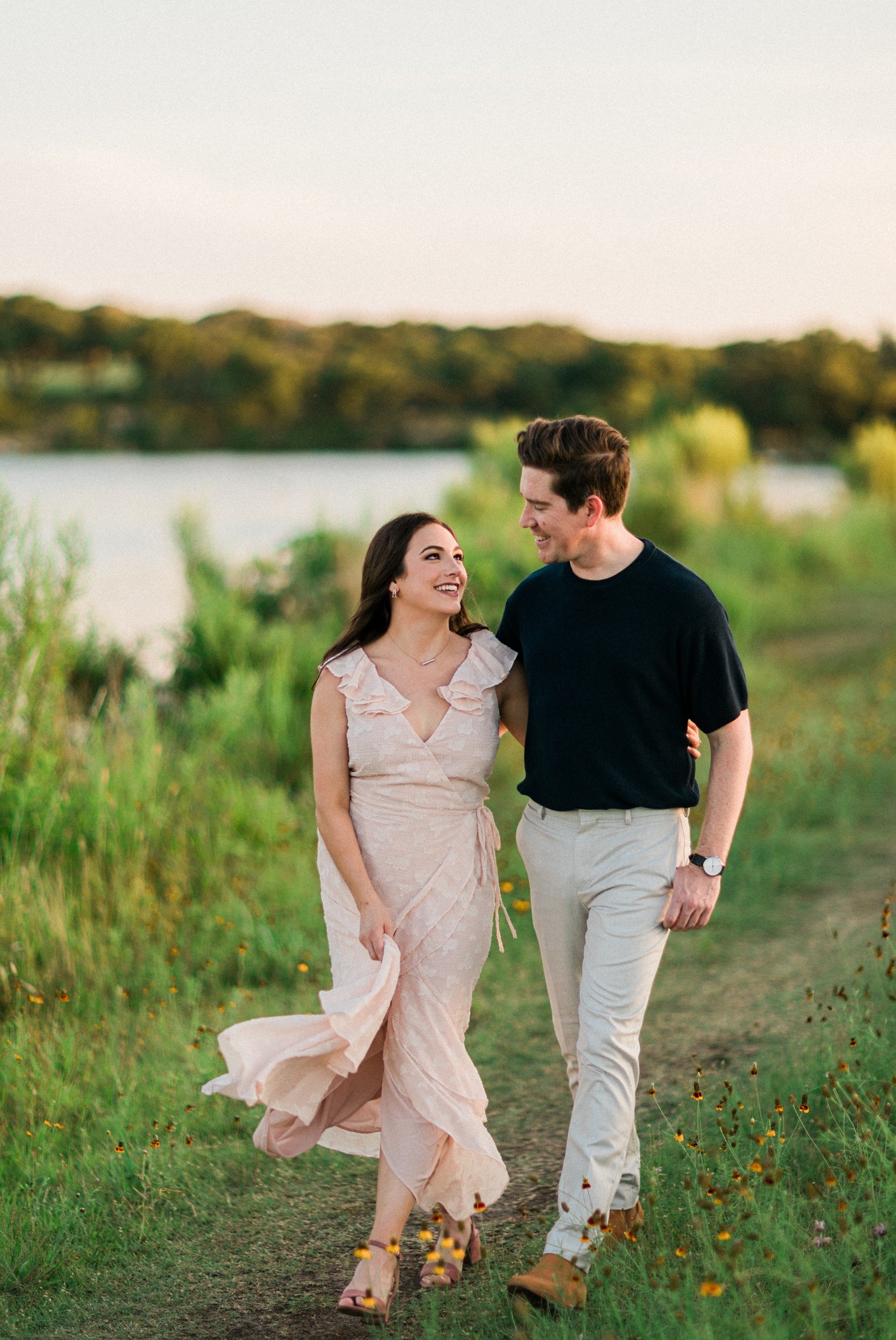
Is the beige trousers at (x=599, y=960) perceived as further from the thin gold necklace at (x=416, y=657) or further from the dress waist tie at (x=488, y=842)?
the thin gold necklace at (x=416, y=657)

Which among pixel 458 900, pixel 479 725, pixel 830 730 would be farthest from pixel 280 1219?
pixel 830 730

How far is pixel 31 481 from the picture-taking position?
19.1 m

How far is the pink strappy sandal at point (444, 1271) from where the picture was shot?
3.28m

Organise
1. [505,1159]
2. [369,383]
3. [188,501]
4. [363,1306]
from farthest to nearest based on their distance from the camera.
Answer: [369,383] → [188,501] → [505,1159] → [363,1306]

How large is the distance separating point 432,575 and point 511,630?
34 centimetres

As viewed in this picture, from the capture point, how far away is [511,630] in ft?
11.6

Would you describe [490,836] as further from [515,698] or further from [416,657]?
[416,657]

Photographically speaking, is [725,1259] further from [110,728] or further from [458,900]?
[110,728]

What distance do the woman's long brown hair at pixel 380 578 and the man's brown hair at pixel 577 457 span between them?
0.33 meters

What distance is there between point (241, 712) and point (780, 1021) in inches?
190

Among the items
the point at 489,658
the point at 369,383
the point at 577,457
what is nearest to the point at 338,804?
the point at 489,658

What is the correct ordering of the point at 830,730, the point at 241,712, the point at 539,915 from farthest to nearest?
the point at 830,730 → the point at 241,712 → the point at 539,915

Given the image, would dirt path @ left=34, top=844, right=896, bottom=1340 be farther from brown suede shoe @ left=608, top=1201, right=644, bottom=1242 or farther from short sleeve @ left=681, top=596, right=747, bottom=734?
short sleeve @ left=681, top=596, right=747, bottom=734

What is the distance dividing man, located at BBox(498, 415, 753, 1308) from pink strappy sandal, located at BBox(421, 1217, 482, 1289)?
1.30 feet
